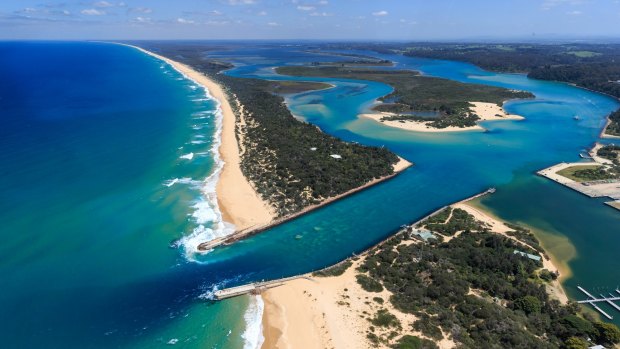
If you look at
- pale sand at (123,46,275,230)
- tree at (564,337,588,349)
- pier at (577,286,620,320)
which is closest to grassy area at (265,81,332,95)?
pale sand at (123,46,275,230)

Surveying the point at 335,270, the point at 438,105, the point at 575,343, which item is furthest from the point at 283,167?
the point at 438,105

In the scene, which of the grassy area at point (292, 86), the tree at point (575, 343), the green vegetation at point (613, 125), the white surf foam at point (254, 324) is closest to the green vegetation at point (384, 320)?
the white surf foam at point (254, 324)

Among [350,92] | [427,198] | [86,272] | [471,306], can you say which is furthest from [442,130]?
[86,272]

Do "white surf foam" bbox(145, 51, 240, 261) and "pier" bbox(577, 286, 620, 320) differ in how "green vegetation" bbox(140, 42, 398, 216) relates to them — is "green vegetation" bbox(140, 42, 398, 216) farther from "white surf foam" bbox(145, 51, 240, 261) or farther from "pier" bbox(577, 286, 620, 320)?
"pier" bbox(577, 286, 620, 320)

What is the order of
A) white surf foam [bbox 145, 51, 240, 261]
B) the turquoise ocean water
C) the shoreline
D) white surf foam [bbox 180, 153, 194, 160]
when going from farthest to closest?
white surf foam [bbox 180, 153, 194, 160], white surf foam [bbox 145, 51, 240, 261], the shoreline, the turquoise ocean water

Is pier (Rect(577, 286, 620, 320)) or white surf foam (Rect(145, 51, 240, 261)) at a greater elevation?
white surf foam (Rect(145, 51, 240, 261))

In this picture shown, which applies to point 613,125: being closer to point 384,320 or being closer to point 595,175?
point 595,175

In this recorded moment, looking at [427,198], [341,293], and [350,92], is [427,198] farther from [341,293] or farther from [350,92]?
[350,92]
